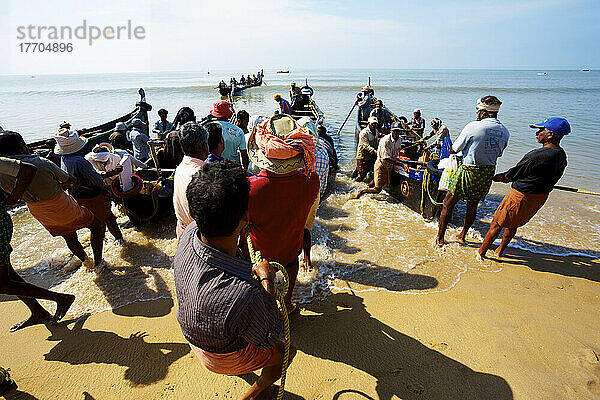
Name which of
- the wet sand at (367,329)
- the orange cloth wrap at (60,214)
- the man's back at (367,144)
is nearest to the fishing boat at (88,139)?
the wet sand at (367,329)

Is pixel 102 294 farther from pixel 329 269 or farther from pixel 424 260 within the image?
pixel 424 260

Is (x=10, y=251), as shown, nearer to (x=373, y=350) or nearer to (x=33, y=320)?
(x=33, y=320)

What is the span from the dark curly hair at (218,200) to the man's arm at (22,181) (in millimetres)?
2446

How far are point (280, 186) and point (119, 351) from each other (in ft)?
6.93

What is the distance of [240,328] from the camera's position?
4.94ft

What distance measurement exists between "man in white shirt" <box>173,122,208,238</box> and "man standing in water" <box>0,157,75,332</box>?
4.84 feet

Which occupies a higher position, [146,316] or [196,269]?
[196,269]

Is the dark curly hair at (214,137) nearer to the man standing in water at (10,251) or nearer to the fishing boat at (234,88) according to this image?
the man standing in water at (10,251)

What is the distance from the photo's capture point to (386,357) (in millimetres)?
2764

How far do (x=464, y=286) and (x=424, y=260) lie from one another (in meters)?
0.70

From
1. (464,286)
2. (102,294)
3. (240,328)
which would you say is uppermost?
(240,328)

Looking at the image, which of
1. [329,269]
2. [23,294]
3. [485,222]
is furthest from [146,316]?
[485,222]

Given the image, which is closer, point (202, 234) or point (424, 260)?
point (202, 234)

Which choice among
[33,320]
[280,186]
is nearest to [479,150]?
[280,186]
